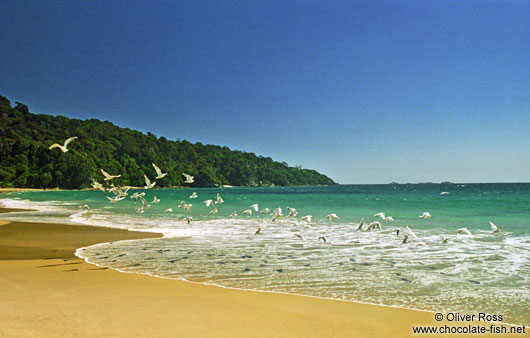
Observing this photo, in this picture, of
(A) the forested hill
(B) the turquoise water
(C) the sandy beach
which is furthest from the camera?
(A) the forested hill

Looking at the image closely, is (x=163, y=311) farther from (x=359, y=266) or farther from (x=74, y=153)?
(x=74, y=153)

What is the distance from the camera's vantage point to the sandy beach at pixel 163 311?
4.77 meters

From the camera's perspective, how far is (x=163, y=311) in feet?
18.1

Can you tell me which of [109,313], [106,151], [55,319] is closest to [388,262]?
[109,313]

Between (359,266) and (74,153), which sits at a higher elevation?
(74,153)

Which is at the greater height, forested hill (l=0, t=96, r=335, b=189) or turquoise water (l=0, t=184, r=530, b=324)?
forested hill (l=0, t=96, r=335, b=189)

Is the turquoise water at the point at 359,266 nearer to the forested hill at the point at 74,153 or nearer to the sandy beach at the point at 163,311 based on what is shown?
the sandy beach at the point at 163,311

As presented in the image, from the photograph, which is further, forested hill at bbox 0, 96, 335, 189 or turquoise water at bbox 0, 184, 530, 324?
forested hill at bbox 0, 96, 335, 189

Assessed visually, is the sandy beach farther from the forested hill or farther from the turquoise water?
the forested hill

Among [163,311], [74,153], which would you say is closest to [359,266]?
[163,311]

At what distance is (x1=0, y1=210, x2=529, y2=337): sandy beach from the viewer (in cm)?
477

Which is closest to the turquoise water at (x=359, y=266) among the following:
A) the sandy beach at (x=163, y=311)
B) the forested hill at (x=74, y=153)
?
the sandy beach at (x=163, y=311)

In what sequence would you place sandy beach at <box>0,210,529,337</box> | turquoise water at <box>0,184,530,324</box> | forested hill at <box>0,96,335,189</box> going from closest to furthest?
sandy beach at <box>0,210,529,337</box> → turquoise water at <box>0,184,530,324</box> → forested hill at <box>0,96,335,189</box>

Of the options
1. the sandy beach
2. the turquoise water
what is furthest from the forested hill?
the sandy beach
